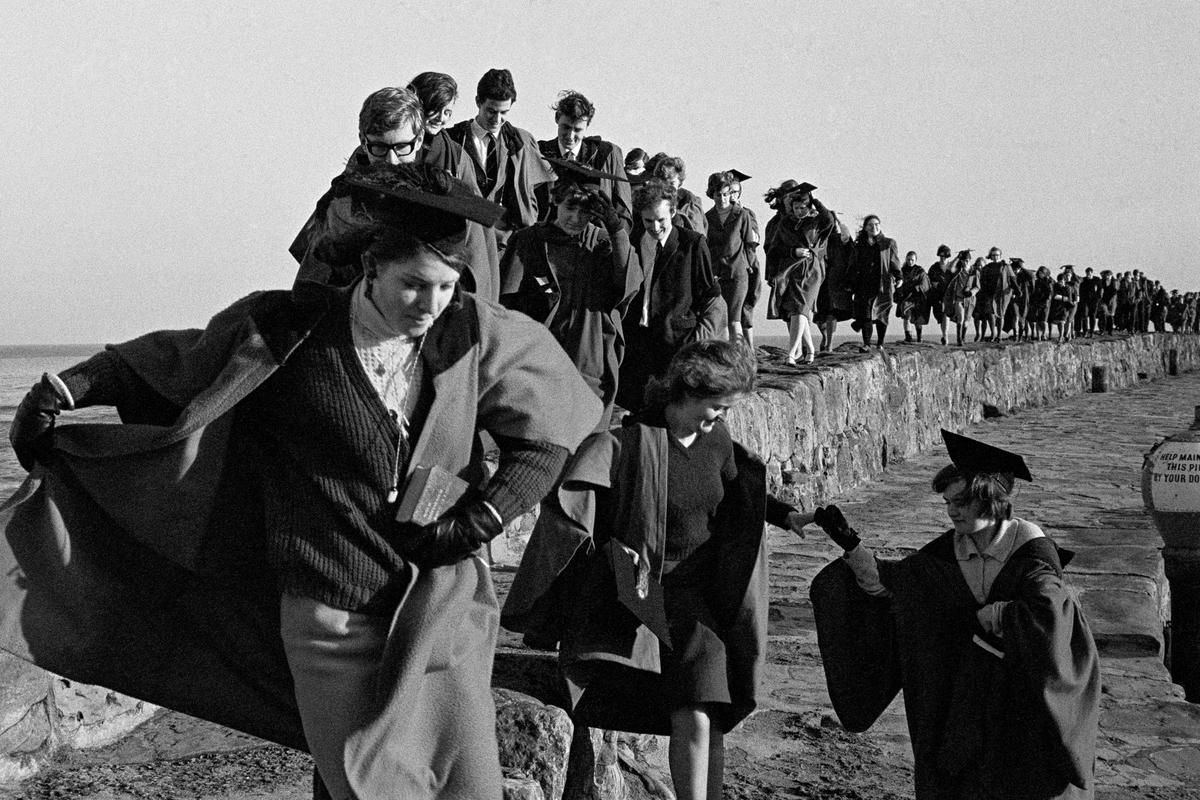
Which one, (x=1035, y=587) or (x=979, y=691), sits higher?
(x=1035, y=587)

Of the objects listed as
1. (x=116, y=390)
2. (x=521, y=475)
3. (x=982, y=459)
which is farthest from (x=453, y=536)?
(x=982, y=459)

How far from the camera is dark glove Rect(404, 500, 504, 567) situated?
2693 mm

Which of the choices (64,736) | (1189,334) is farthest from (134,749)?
(1189,334)

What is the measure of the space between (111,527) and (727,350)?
1782 mm

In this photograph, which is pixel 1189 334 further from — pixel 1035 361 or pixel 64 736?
pixel 64 736

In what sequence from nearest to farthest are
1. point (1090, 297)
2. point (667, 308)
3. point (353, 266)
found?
1. point (353, 266)
2. point (667, 308)
3. point (1090, 297)

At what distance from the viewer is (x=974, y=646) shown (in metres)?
3.98

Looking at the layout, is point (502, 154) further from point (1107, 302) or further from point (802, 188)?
point (1107, 302)

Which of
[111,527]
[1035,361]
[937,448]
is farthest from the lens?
[1035,361]

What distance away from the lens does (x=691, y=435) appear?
13.2ft

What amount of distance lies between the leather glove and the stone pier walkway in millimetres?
3006

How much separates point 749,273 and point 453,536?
403 inches

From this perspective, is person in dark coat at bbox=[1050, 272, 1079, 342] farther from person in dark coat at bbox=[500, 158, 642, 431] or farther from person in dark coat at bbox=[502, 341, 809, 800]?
person in dark coat at bbox=[502, 341, 809, 800]

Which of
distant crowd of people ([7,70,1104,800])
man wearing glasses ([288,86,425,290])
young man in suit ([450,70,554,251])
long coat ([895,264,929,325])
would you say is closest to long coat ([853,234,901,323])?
long coat ([895,264,929,325])
